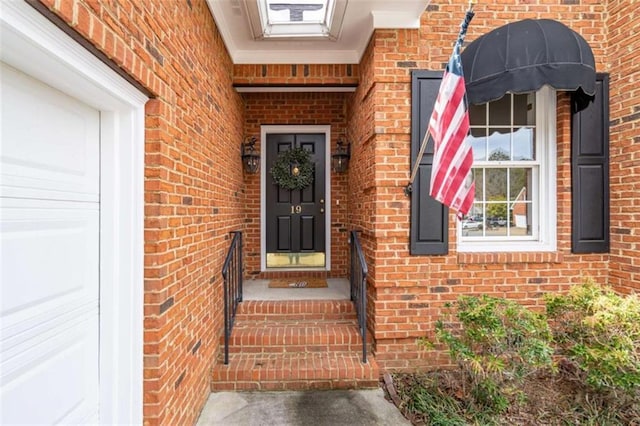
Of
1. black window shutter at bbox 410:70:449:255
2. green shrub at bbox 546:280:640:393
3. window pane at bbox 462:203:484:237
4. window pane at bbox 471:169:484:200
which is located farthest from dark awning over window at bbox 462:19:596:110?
green shrub at bbox 546:280:640:393

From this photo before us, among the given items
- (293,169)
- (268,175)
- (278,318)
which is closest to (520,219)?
(278,318)

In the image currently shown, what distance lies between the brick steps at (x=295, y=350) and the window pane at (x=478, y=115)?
89.5 inches

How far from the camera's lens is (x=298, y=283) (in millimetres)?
3855

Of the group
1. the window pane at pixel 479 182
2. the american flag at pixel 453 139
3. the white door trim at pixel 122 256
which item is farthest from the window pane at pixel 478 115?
the white door trim at pixel 122 256

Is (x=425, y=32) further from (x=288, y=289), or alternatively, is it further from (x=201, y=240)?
(x=288, y=289)

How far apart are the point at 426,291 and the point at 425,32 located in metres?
2.42

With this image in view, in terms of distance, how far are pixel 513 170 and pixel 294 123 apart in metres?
2.79

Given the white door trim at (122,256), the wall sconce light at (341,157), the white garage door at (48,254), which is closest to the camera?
the white garage door at (48,254)

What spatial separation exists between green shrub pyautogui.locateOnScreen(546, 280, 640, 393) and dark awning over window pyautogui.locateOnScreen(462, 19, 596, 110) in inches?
66.1

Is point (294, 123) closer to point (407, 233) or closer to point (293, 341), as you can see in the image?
point (407, 233)

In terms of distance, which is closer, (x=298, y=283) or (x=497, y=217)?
(x=497, y=217)

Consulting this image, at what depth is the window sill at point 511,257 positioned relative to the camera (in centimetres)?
273

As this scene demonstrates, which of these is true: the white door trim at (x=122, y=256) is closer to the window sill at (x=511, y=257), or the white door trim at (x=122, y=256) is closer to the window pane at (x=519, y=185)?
the window sill at (x=511, y=257)

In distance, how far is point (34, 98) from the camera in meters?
1.12
